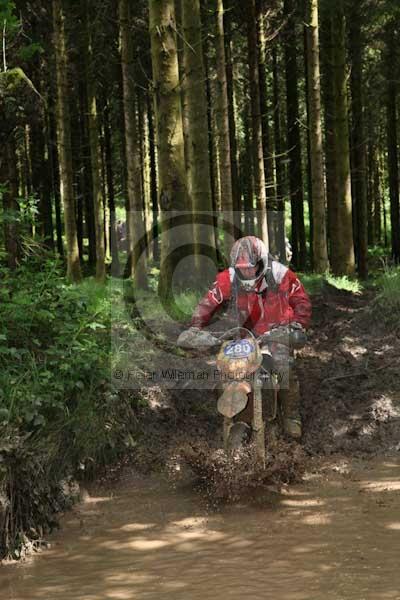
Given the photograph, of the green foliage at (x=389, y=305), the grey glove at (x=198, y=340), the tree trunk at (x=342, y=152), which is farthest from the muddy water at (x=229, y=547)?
the tree trunk at (x=342, y=152)

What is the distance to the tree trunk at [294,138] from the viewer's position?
21203 millimetres

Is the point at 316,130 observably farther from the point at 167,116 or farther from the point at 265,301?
the point at 265,301

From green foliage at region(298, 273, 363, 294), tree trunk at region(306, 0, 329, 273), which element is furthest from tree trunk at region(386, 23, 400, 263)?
green foliage at region(298, 273, 363, 294)

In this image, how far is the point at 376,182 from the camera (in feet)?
124

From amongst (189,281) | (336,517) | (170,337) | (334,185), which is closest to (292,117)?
(334,185)

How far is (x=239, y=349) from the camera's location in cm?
559

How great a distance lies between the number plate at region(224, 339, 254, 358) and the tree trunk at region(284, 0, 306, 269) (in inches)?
546

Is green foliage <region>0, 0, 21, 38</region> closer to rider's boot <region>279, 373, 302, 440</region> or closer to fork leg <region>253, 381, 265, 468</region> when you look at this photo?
rider's boot <region>279, 373, 302, 440</region>

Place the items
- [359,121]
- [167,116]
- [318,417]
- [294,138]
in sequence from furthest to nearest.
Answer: [294,138] → [359,121] → [167,116] → [318,417]

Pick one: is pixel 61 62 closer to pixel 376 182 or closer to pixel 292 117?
pixel 292 117

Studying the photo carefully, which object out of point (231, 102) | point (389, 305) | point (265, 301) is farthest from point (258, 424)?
point (231, 102)

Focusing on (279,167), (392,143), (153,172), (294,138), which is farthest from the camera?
(153,172)

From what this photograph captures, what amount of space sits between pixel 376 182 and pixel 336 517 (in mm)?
34748

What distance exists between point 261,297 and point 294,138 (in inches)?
732
